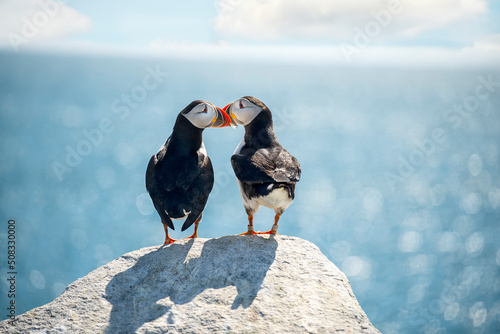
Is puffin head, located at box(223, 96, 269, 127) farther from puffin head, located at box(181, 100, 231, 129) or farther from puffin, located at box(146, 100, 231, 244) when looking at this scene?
puffin head, located at box(181, 100, 231, 129)

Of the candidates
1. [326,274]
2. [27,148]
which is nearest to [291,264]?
[326,274]

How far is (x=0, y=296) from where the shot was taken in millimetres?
31297

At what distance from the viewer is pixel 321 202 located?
159ft

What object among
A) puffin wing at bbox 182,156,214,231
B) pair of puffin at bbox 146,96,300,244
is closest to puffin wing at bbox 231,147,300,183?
pair of puffin at bbox 146,96,300,244

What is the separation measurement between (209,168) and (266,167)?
881 mm

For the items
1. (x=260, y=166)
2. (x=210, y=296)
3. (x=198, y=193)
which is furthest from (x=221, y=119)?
(x=210, y=296)

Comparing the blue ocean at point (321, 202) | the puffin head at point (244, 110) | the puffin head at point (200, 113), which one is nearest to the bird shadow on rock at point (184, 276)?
the puffin head at point (200, 113)

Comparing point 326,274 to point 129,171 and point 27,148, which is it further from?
point 27,148

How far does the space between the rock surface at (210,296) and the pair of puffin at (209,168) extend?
0.58 m

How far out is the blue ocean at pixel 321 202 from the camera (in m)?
33.3

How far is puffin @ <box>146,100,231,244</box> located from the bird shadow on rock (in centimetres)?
49

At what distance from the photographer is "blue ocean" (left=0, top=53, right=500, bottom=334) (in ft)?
109

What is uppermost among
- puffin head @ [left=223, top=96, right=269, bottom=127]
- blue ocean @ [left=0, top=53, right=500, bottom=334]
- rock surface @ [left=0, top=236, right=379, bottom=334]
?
blue ocean @ [left=0, top=53, right=500, bottom=334]

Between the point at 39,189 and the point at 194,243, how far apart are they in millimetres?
44578
